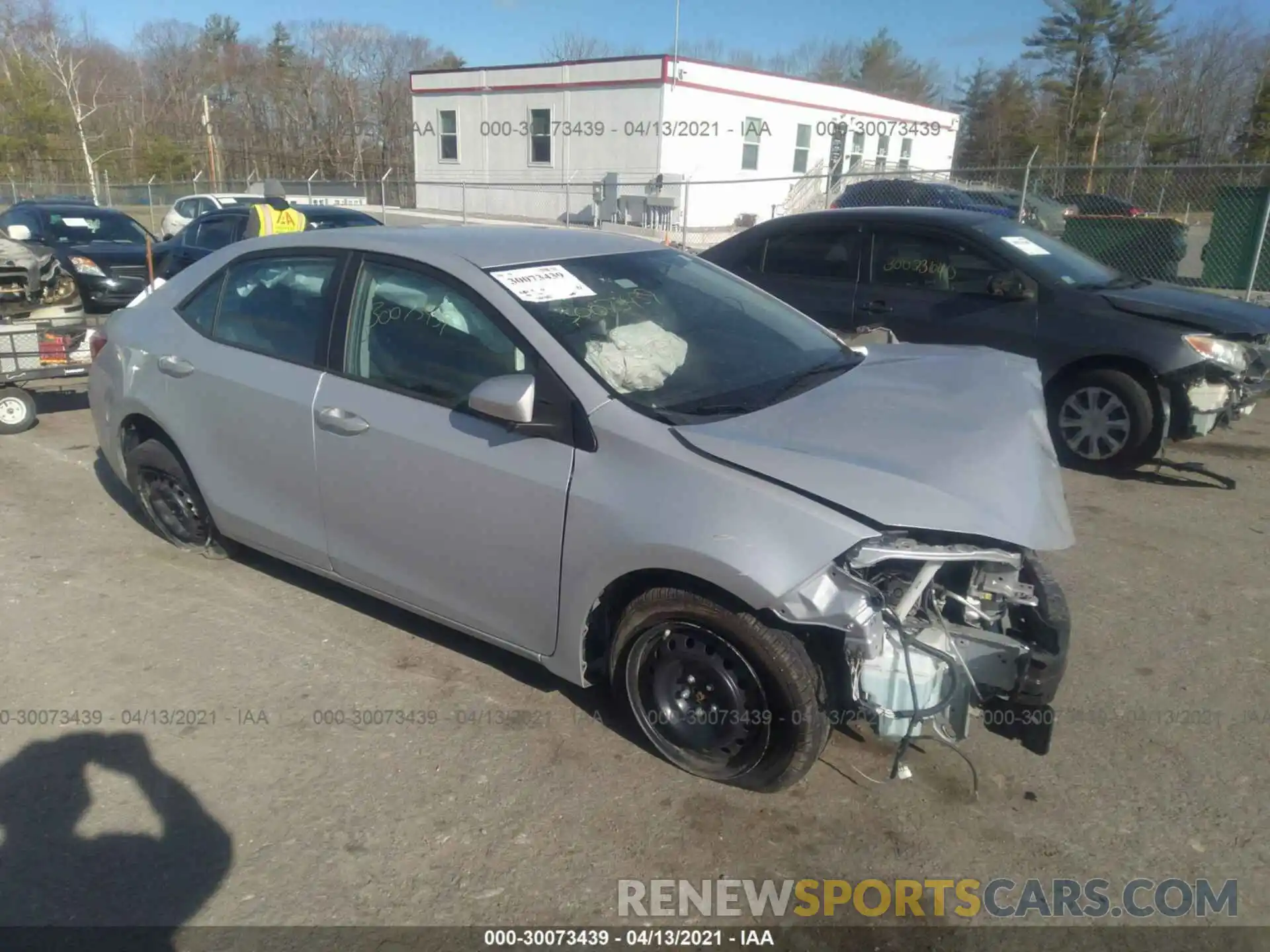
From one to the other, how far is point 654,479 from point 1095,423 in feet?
14.8

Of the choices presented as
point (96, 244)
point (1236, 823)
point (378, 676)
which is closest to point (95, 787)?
point (378, 676)

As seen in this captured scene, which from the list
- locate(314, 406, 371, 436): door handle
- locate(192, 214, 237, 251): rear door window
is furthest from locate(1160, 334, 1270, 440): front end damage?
locate(192, 214, 237, 251): rear door window

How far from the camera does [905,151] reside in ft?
108

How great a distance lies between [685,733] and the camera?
307cm

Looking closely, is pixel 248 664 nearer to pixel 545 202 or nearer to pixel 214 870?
pixel 214 870

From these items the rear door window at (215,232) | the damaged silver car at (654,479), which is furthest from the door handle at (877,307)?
the rear door window at (215,232)

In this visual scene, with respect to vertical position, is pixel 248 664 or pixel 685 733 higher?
pixel 685 733

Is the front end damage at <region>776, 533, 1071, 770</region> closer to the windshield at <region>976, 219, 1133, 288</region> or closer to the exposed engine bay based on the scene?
the windshield at <region>976, 219, 1133, 288</region>

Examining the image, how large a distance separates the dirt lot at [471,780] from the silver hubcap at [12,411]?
10.1 ft

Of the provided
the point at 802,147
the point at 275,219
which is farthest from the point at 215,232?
the point at 802,147

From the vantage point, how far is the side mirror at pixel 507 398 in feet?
9.54

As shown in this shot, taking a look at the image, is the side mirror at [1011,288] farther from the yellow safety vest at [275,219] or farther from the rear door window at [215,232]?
the rear door window at [215,232]

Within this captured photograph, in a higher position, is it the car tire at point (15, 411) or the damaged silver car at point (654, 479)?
the damaged silver car at point (654, 479)

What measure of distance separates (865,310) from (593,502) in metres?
4.49
